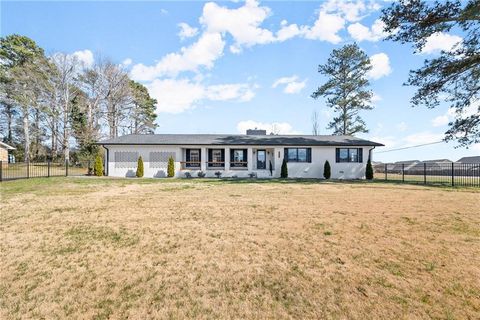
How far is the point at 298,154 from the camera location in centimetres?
2248

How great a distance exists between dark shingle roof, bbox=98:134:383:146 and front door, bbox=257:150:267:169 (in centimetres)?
123

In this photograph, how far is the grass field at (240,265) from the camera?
2967mm

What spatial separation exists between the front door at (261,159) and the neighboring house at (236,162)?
56 cm

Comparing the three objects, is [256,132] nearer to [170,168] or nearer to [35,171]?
[170,168]

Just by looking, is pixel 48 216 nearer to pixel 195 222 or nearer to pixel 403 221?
pixel 195 222

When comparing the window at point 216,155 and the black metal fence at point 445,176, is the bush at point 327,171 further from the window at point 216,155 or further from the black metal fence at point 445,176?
the window at point 216,155

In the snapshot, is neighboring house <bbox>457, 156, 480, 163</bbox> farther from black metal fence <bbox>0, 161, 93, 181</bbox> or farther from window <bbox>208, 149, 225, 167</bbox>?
black metal fence <bbox>0, 161, 93, 181</bbox>

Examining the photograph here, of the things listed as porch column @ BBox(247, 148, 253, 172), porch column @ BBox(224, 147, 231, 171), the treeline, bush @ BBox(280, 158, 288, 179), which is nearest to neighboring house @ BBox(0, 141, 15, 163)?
the treeline

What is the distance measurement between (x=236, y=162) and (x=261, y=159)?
2.75 meters

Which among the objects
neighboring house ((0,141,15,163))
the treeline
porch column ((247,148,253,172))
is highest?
the treeline

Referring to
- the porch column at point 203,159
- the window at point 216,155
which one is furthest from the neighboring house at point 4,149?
the window at point 216,155

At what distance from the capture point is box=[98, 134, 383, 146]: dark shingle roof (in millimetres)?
22000

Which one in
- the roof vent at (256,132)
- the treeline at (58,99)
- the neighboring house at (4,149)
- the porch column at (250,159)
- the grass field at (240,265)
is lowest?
the grass field at (240,265)

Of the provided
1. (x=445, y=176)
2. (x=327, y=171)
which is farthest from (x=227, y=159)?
(x=445, y=176)
